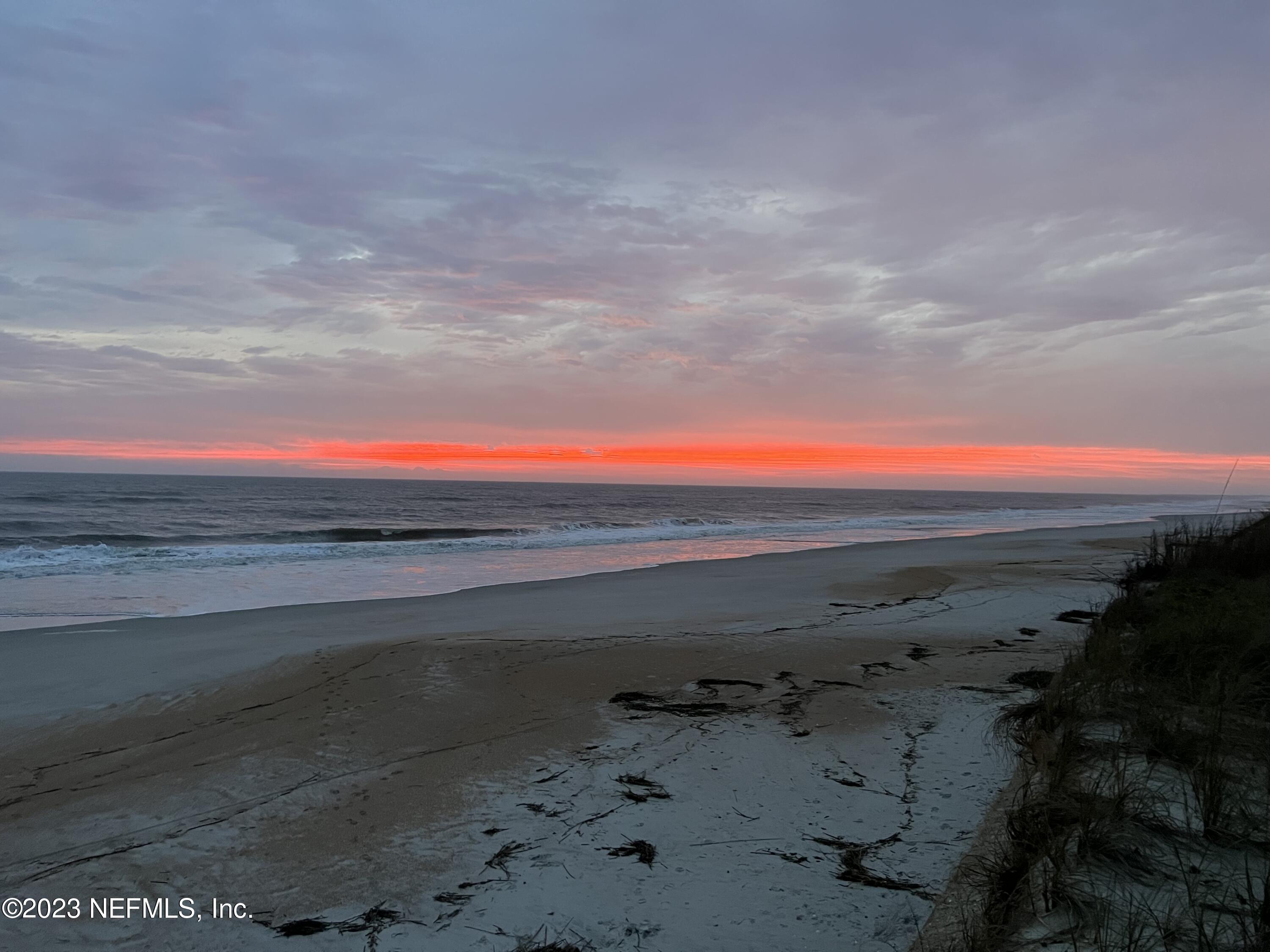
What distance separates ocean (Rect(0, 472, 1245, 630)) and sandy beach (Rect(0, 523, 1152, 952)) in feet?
16.0

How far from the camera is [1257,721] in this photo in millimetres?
3840

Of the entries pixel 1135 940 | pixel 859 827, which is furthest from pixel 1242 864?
pixel 859 827

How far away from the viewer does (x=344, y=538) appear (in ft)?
96.6

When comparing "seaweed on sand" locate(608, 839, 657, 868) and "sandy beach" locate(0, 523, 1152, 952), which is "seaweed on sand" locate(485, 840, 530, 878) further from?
"seaweed on sand" locate(608, 839, 657, 868)

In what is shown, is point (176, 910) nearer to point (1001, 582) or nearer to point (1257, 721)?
point (1257, 721)

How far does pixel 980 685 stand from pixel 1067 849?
3669 millimetres

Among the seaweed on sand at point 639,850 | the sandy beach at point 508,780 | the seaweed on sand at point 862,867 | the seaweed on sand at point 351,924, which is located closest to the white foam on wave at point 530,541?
the sandy beach at point 508,780

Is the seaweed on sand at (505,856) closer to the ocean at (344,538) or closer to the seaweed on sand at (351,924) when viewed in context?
the seaweed on sand at (351,924)

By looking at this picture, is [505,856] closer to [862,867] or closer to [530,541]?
[862,867]

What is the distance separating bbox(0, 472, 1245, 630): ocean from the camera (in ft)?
44.4

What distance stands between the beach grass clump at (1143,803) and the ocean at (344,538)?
11.1 metres

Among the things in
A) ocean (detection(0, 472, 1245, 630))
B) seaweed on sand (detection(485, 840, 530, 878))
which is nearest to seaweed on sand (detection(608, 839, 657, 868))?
seaweed on sand (detection(485, 840, 530, 878))

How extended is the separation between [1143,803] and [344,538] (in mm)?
29721

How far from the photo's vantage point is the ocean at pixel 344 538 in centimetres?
1353
